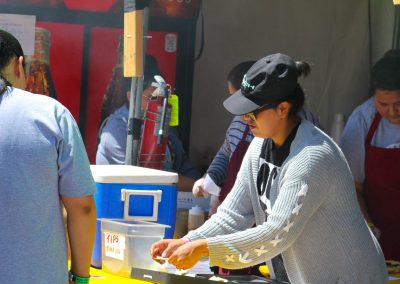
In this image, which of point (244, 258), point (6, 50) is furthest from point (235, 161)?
point (6, 50)

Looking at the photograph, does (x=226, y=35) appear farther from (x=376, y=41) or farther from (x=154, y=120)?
(x=154, y=120)

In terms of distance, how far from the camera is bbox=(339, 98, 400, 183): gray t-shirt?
4168 millimetres

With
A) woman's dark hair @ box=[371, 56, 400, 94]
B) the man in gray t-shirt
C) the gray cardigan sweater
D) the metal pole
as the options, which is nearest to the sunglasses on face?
the gray cardigan sweater

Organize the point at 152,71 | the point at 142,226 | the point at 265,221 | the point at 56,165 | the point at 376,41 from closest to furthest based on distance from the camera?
the point at 56,165
the point at 265,221
the point at 142,226
the point at 152,71
the point at 376,41

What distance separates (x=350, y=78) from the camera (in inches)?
218

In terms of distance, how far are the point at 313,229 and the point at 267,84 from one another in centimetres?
46

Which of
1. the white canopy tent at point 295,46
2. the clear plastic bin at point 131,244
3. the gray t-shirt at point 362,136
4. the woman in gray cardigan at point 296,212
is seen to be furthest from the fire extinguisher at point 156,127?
the white canopy tent at point 295,46

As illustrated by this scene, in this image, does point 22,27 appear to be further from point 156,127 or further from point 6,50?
point 6,50

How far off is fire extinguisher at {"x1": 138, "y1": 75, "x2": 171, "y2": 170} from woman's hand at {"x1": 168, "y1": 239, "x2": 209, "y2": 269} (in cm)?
123

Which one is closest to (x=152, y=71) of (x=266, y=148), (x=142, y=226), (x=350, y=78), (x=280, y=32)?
(x=280, y=32)

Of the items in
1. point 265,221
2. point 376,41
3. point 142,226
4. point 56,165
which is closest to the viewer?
point 56,165

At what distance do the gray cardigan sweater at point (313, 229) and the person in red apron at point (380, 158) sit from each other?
5.29ft

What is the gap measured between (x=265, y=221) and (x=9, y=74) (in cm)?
95

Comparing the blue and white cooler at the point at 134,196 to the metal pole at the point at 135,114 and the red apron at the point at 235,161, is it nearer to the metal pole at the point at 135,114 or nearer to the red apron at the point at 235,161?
the metal pole at the point at 135,114
